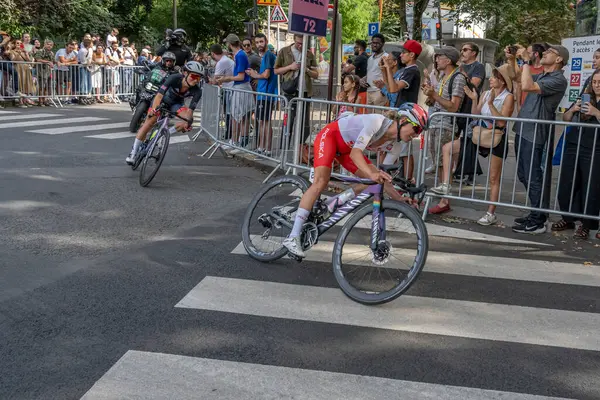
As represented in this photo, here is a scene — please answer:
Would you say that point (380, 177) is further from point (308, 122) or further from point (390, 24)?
point (390, 24)

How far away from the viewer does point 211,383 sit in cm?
387

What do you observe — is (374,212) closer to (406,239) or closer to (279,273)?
Result: (406,239)

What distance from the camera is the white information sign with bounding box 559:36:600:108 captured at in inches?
482

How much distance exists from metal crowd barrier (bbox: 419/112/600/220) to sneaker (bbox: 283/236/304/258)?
298cm

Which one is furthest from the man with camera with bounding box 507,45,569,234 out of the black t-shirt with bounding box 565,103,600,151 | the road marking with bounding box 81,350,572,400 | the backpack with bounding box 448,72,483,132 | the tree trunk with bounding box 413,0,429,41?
the tree trunk with bounding box 413,0,429,41

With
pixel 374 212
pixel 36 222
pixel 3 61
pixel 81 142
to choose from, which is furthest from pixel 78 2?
pixel 374 212

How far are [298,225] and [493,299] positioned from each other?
5.30ft

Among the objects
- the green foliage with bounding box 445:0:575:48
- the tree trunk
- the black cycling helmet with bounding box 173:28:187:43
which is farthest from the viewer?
the tree trunk

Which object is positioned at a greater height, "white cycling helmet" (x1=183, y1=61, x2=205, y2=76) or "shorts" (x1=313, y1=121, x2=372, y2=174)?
"white cycling helmet" (x1=183, y1=61, x2=205, y2=76)

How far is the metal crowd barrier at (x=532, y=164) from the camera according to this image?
25.2ft

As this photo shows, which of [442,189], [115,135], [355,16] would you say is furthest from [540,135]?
[355,16]

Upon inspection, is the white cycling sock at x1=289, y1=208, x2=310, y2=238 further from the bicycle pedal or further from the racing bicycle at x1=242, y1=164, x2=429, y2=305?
the bicycle pedal

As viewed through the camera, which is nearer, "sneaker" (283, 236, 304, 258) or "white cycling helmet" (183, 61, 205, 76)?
"sneaker" (283, 236, 304, 258)

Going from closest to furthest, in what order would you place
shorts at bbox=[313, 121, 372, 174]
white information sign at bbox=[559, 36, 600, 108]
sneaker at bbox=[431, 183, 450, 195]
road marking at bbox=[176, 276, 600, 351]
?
road marking at bbox=[176, 276, 600, 351] < shorts at bbox=[313, 121, 372, 174] < sneaker at bbox=[431, 183, 450, 195] < white information sign at bbox=[559, 36, 600, 108]
